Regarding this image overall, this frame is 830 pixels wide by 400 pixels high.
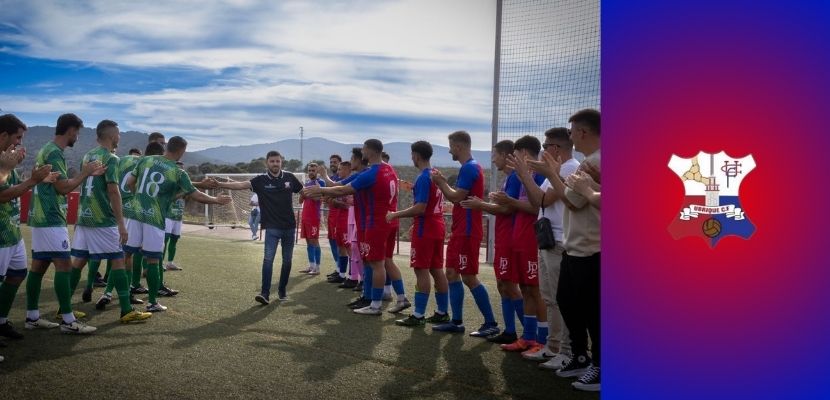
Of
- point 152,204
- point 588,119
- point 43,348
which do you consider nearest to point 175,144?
point 152,204

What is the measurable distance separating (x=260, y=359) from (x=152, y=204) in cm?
272

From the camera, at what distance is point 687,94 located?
2424 millimetres

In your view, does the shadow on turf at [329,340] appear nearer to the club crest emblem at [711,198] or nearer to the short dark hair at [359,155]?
the short dark hair at [359,155]

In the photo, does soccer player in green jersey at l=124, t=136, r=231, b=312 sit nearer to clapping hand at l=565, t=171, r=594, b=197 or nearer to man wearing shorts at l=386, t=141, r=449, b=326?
man wearing shorts at l=386, t=141, r=449, b=326

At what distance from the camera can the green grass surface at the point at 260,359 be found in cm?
455

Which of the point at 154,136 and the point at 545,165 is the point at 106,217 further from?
the point at 545,165

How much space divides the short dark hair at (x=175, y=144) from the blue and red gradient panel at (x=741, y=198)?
6233 mm

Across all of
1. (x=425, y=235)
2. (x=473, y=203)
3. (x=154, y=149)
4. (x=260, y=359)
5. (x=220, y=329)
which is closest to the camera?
(x=260, y=359)

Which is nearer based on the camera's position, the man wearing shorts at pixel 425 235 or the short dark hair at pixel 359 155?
the man wearing shorts at pixel 425 235

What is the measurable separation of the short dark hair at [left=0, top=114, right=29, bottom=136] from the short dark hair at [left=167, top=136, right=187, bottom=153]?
2.06 metres

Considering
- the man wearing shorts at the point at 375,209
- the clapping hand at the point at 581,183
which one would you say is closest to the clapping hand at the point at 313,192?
the man wearing shorts at the point at 375,209

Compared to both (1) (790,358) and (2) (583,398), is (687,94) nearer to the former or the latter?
(1) (790,358)

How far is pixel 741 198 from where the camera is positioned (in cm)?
239

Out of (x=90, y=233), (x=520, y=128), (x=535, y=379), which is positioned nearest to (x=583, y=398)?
(x=535, y=379)
